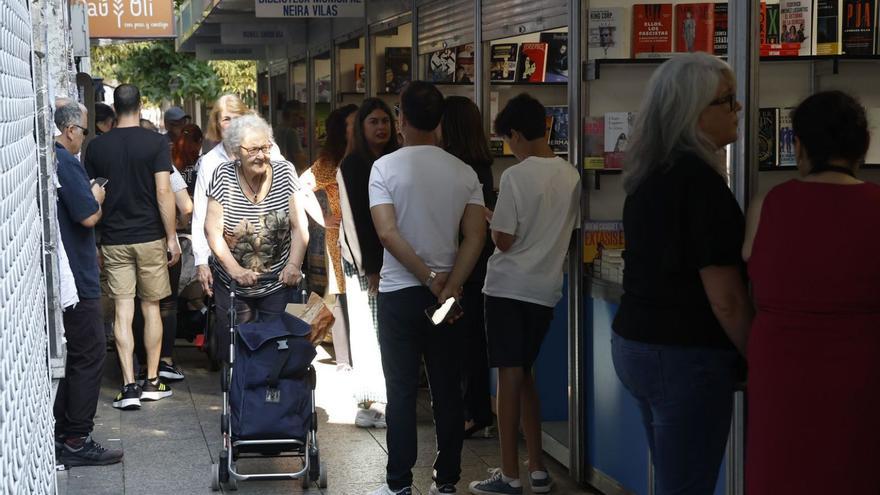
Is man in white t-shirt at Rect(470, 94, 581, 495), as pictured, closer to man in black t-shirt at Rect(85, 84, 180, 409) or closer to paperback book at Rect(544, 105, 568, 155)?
paperback book at Rect(544, 105, 568, 155)

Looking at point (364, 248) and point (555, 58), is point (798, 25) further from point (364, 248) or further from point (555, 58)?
point (364, 248)

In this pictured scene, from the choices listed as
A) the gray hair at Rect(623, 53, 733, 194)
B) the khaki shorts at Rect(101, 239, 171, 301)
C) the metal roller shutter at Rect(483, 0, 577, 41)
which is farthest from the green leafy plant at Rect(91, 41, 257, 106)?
the gray hair at Rect(623, 53, 733, 194)

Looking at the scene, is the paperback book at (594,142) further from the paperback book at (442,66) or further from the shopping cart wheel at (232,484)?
the paperback book at (442,66)

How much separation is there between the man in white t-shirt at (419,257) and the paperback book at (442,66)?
339cm

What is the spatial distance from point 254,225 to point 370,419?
60.0 inches

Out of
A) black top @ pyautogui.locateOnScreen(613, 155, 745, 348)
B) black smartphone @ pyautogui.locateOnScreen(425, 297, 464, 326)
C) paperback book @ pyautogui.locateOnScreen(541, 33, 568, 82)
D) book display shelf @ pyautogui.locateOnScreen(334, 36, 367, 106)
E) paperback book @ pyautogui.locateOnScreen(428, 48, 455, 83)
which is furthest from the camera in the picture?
book display shelf @ pyautogui.locateOnScreen(334, 36, 367, 106)

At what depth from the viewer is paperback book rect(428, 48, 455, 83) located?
8969mm

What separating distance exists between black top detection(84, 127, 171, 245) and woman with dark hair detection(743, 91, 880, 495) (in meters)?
5.58

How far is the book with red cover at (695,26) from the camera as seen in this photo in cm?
603

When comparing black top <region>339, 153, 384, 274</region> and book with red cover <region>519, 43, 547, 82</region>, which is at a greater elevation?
book with red cover <region>519, 43, 547, 82</region>

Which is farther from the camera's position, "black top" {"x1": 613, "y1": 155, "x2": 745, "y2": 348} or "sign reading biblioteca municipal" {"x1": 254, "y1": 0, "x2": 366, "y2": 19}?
"sign reading biblioteca municipal" {"x1": 254, "y1": 0, "x2": 366, "y2": 19}

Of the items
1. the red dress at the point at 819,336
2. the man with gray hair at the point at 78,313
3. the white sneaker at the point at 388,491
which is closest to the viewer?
the red dress at the point at 819,336

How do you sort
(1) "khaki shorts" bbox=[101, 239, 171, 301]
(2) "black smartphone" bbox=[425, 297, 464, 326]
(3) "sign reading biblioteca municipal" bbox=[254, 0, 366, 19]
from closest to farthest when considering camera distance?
(2) "black smartphone" bbox=[425, 297, 464, 326] → (1) "khaki shorts" bbox=[101, 239, 171, 301] → (3) "sign reading biblioteca municipal" bbox=[254, 0, 366, 19]

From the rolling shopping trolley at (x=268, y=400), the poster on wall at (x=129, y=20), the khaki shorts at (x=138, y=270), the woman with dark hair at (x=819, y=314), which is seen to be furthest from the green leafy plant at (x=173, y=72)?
the woman with dark hair at (x=819, y=314)
